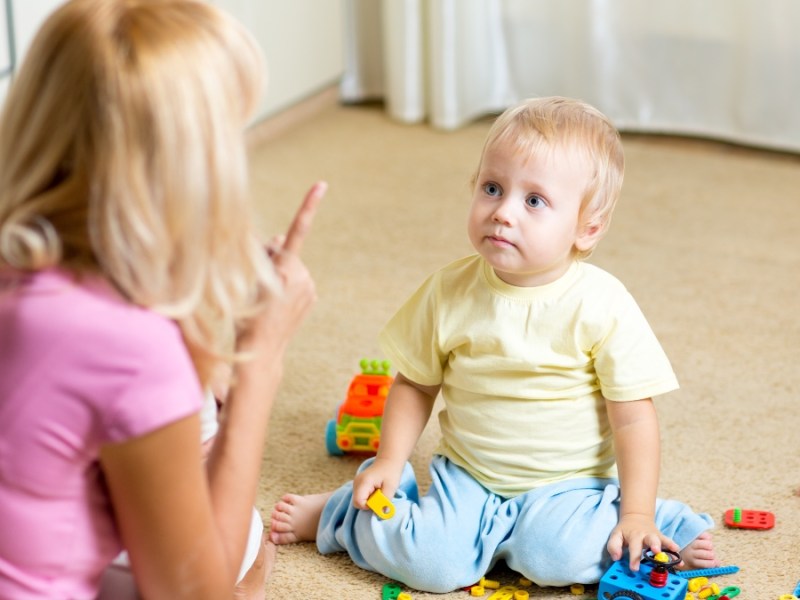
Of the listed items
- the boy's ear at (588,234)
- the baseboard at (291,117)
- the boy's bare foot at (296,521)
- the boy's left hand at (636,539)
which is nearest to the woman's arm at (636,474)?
the boy's left hand at (636,539)

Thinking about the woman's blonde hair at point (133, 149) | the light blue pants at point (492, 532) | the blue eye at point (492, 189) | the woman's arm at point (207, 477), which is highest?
the woman's blonde hair at point (133, 149)

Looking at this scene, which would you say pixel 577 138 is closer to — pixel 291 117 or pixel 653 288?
pixel 653 288

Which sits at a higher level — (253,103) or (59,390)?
(253,103)

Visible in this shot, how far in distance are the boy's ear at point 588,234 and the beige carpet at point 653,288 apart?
339 mm

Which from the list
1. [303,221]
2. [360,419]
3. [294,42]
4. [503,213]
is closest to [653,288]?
[360,419]

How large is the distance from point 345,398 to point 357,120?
1.42m

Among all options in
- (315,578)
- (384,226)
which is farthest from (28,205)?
(384,226)

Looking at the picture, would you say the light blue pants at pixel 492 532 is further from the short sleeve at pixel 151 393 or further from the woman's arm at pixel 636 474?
the short sleeve at pixel 151 393

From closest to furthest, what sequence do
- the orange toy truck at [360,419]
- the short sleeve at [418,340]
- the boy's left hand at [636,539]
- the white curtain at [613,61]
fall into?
the boy's left hand at [636,539] → the short sleeve at [418,340] → the orange toy truck at [360,419] → the white curtain at [613,61]

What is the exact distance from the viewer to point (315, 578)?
1.18 meters

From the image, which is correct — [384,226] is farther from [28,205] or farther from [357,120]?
[28,205]

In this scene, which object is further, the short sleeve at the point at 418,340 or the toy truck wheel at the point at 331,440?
the toy truck wheel at the point at 331,440

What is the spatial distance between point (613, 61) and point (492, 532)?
171cm

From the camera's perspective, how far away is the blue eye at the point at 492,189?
3.76ft
